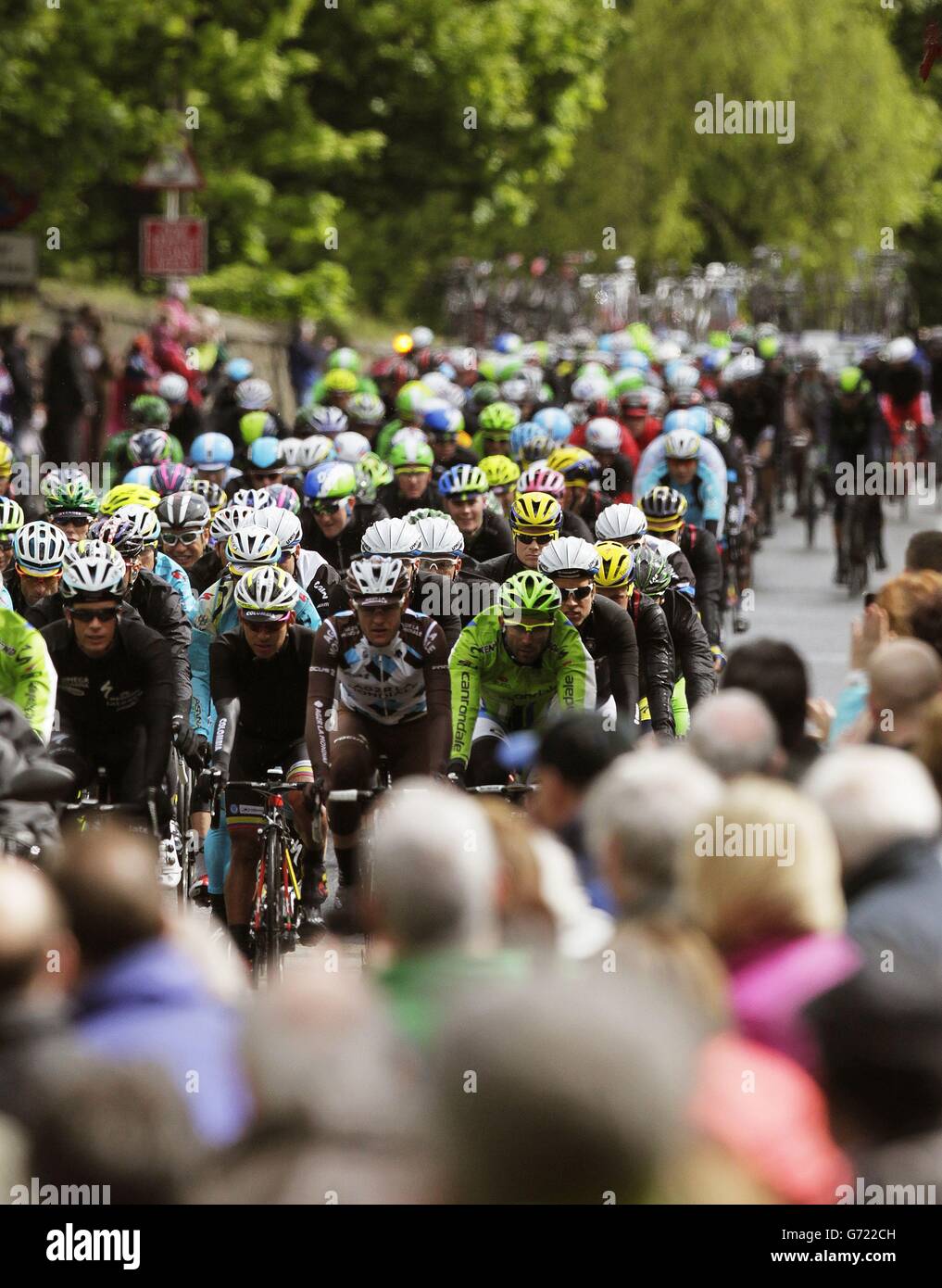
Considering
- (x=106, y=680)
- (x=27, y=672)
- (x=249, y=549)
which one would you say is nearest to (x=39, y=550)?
(x=249, y=549)

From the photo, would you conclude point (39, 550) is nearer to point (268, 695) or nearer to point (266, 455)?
point (268, 695)

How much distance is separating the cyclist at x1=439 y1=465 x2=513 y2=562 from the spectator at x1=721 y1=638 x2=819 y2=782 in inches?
275

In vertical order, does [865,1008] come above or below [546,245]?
below

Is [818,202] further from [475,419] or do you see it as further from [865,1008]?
[865,1008]

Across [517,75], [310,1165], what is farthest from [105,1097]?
[517,75]

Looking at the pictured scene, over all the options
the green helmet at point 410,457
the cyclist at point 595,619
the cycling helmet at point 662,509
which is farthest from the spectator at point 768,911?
the green helmet at point 410,457

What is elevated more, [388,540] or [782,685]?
[388,540]

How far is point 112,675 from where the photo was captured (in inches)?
410

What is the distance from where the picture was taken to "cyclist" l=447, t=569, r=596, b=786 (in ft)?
33.8

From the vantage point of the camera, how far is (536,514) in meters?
12.7

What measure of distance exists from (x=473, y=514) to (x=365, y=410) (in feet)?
17.7

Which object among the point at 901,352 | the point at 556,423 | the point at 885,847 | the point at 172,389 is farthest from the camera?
the point at 901,352

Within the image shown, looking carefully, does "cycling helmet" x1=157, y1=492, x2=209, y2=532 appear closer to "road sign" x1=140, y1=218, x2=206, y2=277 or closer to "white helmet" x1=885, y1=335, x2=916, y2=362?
"road sign" x1=140, y1=218, x2=206, y2=277
